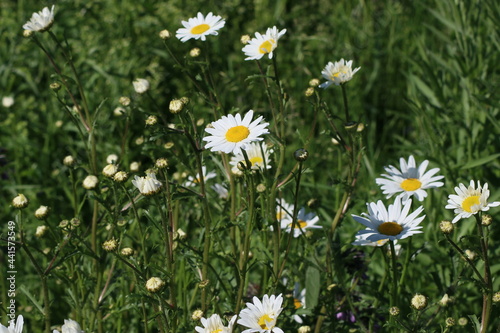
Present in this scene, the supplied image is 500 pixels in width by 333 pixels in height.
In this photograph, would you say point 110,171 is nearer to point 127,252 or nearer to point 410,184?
point 127,252

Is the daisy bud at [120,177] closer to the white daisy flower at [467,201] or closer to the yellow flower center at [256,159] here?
the yellow flower center at [256,159]

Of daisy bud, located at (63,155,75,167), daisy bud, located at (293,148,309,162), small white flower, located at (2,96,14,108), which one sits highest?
small white flower, located at (2,96,14,108)

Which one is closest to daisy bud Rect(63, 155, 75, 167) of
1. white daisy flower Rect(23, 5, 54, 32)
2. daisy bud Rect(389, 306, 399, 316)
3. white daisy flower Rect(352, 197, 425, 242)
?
white daisy flower Rect(23, 5, 54, 32)

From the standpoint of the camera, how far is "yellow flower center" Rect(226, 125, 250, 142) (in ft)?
5.77

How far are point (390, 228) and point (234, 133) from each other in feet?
1.71

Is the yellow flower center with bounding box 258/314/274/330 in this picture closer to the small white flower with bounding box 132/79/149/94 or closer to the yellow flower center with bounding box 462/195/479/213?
the yellow flower center with bounding box 462/195/479/213

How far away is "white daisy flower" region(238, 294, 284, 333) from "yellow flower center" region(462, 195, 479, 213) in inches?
21.7

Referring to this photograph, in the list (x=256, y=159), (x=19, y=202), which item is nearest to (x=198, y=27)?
(x=256, y=159)

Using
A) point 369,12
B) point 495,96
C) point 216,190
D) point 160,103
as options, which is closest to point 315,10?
point 369,12

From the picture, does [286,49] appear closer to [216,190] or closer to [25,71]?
[25,71]

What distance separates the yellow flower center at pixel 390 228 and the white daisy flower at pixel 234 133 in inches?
17.5

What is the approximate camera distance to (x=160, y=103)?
4.05m

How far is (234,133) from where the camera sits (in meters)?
1.78

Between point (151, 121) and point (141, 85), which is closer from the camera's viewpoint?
point (151, 121)
